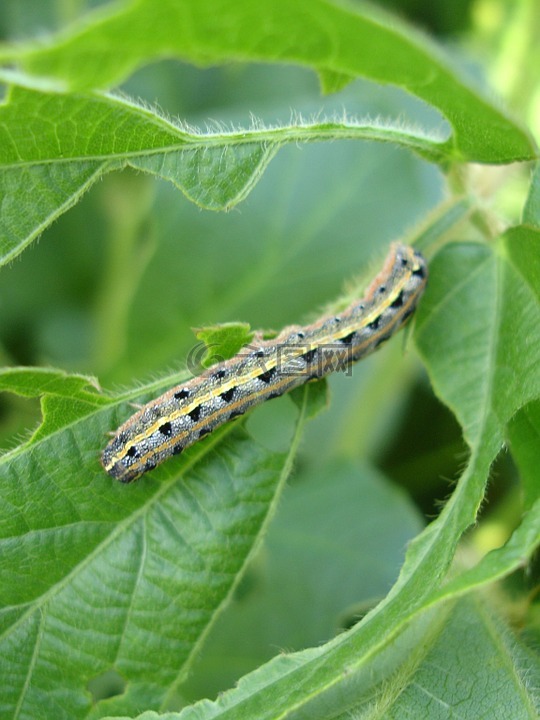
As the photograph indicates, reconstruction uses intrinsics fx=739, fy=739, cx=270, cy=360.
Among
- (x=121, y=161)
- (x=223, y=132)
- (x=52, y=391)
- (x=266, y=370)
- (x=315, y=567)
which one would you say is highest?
(x=121, y=161)

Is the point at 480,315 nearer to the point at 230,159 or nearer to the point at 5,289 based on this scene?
the point at 230,159

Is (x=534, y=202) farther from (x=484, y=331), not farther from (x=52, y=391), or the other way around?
(x=52, y=391)

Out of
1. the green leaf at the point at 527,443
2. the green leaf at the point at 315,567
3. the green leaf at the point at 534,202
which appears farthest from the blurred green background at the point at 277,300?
the green leaf at the point at 534,202

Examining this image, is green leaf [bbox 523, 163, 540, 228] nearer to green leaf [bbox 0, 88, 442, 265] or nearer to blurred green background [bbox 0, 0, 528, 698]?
green leaf [bbox 0, 88, 442, 265]

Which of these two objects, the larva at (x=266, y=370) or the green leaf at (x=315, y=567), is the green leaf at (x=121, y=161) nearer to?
the larva at (x=266, y=370)

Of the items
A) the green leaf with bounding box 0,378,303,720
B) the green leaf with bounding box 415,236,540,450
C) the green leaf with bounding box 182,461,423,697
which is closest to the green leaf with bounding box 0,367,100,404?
the green leaf with bounding box 0,378,303,720

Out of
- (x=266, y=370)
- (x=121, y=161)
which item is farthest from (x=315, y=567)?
(x=121, y=161)
